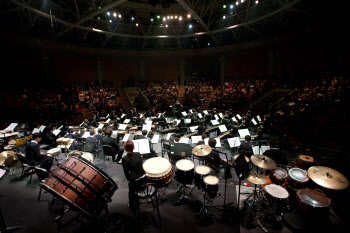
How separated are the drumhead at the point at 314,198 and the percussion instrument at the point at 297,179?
10.1 inches

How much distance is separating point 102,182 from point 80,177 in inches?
15.8

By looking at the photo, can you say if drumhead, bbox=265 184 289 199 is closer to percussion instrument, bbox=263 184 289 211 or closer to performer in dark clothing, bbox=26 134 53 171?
percussion instrument, bbox=263 184 289 211

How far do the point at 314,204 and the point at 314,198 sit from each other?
206 mm

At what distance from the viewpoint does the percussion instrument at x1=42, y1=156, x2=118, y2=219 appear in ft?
9.41

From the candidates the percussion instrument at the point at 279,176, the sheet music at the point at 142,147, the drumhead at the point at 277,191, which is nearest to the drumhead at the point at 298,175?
the percussion instrument at the point at 279,176

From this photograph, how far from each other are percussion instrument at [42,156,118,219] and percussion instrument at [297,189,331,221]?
12.6ft

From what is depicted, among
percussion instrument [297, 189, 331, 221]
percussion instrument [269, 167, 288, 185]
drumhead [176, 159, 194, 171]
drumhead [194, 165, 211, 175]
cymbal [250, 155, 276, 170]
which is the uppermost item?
Answer: cymbal [250, 155, 276, 170]

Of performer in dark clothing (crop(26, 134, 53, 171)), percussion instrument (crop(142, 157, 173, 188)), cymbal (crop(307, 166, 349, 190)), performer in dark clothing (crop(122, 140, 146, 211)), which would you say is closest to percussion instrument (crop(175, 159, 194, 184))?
percussion instrument (crop(142, 157, 173, 188))

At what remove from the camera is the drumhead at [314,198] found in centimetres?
320

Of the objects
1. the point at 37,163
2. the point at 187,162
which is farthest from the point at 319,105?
the point at 37,163

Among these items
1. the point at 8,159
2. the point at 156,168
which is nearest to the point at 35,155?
the point at 8,159

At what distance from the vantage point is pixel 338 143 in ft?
22.2

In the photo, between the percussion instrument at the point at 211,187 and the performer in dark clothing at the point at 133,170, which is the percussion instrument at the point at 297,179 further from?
the performer in dark clothing at the point at 133,170

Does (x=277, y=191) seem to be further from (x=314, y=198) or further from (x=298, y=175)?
(x=298, y=175)
